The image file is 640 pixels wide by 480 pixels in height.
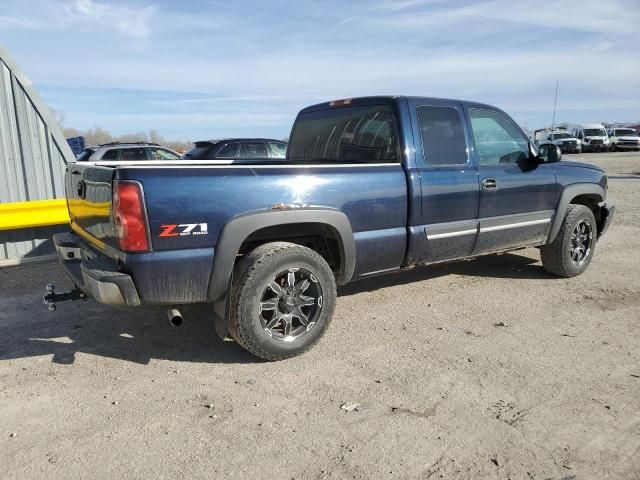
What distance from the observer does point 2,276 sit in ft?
19.5

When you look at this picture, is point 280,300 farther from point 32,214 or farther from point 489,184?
point 32,214

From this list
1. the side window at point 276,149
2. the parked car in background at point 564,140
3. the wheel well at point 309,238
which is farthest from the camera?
the parked car in background at point 564,140

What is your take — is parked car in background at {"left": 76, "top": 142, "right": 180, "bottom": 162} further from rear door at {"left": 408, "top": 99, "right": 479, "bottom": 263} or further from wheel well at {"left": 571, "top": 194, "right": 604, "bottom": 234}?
wheel well at {"left": 571, "top": 194, "right": 604, "bottom": 234}

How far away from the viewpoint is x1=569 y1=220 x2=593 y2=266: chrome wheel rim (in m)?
5.69

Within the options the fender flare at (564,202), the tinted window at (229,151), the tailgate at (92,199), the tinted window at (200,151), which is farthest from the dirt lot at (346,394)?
the tinted window at (200,151)

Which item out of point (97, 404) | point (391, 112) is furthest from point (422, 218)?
point (97, 404)

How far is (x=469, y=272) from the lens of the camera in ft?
19.7

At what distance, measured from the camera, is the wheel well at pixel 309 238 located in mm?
3654

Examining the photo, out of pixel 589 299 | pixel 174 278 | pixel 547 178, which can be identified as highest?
pixel 547 178

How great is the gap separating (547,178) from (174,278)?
13.0ft

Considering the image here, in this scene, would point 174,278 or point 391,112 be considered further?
point 391,112

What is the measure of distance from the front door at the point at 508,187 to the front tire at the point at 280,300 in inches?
73.5

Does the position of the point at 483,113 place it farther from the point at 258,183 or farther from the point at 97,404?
the point at 97,404

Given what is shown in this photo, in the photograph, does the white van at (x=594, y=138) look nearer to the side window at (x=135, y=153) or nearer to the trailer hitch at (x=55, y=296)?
the side window at (x=135, y=153)
